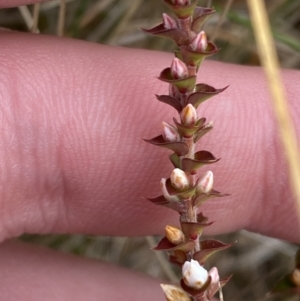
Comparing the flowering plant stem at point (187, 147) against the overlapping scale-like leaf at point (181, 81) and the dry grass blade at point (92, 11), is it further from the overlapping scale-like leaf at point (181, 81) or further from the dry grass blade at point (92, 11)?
the dry grass blade at point (92, 11)

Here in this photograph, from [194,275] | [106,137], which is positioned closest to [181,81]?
[194,275]

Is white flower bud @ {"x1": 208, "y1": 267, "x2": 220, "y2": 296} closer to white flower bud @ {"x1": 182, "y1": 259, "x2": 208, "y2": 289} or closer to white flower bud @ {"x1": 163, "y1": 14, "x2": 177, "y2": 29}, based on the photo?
white flower bud @ {"x1": 182, "y1": 259, "x2": 208, "y2": 289}

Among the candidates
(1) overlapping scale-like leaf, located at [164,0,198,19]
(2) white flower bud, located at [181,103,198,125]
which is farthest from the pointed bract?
(1) overlapping scale-like leaf, located at [164,0,198,19]

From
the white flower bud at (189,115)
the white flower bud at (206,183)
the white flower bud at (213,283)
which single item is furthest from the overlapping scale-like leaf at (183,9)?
the white flower bud at (213,283)

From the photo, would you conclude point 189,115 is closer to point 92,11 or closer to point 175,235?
point 175,235

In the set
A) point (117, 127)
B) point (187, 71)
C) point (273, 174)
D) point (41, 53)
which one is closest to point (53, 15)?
point (41, 53)

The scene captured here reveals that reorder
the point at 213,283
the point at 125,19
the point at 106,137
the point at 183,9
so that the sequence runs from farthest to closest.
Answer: the point at 125,19
the point at 106,137
the point at 213,283
the point at 183,9
